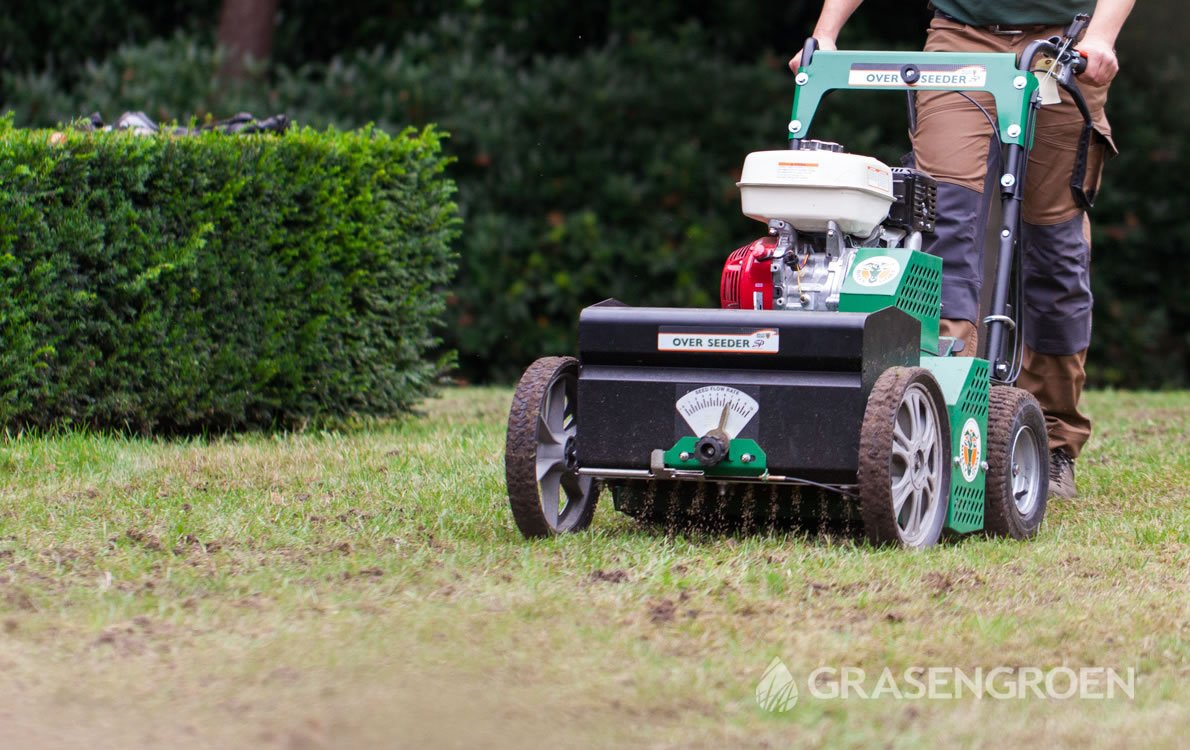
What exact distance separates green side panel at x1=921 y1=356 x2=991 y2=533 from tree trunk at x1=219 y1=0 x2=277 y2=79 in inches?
304

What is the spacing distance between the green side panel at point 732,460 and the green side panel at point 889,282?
18.7 inches

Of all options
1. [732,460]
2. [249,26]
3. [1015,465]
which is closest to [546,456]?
[732,460]

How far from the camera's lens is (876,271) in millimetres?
4336

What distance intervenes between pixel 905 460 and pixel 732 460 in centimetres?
43

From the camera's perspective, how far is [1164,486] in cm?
550

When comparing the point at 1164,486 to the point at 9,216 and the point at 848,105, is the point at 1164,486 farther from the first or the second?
the point at 848,105

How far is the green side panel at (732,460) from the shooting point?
409 cm

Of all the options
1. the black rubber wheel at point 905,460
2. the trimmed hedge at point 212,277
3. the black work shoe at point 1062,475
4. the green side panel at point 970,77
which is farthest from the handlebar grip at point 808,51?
the trimmed hedge at point 212,277

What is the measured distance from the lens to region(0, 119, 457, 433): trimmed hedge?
5828 millimetres

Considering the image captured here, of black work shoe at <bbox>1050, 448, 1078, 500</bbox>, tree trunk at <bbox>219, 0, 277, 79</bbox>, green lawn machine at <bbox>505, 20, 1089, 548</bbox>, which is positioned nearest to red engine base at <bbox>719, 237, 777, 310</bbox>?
green lawn machine at <bbox>505, 20, 1089, 548</bbox>

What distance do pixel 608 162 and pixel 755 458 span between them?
694 cm

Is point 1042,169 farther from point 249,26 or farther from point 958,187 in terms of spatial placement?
point 249,26

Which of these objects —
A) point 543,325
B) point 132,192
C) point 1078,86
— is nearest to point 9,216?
point 132,192

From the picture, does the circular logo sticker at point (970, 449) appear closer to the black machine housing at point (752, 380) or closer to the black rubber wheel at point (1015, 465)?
the black rubber wheel at point (1015, 465)
